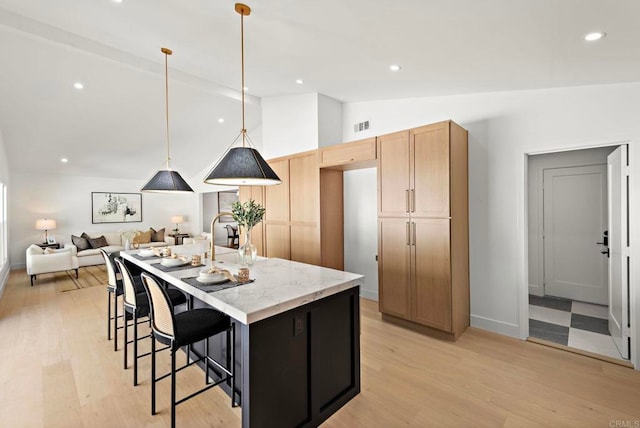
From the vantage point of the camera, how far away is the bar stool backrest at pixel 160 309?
6.03 ft

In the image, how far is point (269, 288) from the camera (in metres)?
1.98

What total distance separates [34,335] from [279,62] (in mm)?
4244

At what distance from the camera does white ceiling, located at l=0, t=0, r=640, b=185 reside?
1.95m

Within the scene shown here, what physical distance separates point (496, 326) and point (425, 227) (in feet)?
4.58

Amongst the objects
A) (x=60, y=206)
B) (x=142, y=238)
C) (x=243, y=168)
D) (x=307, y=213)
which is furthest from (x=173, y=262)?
(x=60, y=206)

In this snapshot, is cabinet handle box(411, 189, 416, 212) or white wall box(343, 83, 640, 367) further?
cabinet handle box(411, 189, 416, 212)

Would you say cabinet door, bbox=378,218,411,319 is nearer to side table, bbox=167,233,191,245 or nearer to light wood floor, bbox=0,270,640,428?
light wood floor, bbox=0,270,640,428

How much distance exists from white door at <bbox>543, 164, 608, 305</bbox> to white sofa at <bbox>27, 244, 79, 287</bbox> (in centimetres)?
885

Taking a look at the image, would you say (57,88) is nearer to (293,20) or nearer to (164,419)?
(293,20)

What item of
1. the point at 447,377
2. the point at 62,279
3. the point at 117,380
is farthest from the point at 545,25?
the point at 62,279

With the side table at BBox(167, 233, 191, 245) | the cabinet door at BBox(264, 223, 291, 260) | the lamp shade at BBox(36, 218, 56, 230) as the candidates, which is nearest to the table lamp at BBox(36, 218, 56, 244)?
the lamp shade at BBox(36, 218, 56, 230)

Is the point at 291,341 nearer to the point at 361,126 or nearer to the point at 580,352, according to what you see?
the point at 580,352

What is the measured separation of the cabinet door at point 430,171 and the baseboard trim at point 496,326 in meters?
1.39

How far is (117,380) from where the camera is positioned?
8.17ft
